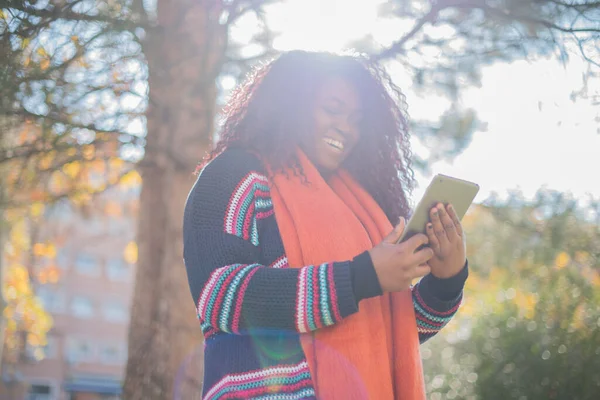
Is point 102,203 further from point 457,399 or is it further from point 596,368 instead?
point 596,368

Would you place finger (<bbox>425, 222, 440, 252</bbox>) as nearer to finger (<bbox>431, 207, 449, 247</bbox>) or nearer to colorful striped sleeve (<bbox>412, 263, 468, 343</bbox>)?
finger (<bbox>431, 207, 449, 247</bbox>)

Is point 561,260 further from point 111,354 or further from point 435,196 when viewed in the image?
point 111,354

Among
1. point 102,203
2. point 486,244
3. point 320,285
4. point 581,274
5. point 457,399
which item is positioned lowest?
point 457,399

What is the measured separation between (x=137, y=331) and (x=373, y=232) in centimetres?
287

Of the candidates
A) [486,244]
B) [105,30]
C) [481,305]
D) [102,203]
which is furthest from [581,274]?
[102,203]

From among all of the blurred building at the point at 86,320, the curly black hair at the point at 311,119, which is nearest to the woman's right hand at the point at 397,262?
the curly black hair at the point at 311,119

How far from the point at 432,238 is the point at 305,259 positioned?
1.16ft

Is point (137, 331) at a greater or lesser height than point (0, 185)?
lesser

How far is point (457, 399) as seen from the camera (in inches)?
212

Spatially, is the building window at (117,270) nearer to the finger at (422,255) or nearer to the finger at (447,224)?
the finger at (447,224)

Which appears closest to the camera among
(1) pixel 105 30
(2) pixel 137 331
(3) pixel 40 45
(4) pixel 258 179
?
(4) pixel 258 179

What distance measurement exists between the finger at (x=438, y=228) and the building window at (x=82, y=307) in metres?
A: 37.2

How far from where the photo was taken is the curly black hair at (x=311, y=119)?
83.2 inches

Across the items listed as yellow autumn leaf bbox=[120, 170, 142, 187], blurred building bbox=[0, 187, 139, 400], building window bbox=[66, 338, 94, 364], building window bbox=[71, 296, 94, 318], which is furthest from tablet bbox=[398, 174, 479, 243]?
building window bbox=[71, 296, 94, 318]
